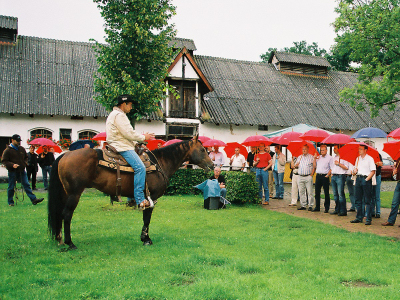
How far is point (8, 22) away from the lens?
25.6 m

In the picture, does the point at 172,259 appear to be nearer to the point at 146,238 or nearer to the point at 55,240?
the point at 146,238

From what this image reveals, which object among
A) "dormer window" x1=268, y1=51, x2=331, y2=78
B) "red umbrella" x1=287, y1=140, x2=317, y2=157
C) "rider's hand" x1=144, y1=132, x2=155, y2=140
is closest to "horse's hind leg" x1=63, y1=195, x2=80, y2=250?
"rider's hand" x1=144, y1=132, x2=155, y2=140

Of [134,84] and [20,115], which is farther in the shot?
[20,115]

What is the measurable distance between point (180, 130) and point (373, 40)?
13238 mm

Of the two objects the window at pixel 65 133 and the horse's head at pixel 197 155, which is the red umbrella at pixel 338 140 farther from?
the window at pixel 65 133

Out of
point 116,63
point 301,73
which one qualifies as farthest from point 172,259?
point 301,73

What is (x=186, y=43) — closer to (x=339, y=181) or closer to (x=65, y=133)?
(x=65, y=133)

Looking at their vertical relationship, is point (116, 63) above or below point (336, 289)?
above

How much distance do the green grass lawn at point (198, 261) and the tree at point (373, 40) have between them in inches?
451

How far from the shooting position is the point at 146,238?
6.94 metres

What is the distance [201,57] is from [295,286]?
28629 millimetres

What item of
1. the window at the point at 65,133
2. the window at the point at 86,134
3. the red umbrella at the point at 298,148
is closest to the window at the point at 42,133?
the window at the point at 65,133

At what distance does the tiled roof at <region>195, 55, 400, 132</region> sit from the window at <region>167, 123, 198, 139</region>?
172cm

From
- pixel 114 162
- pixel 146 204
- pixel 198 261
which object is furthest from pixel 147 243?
pixel 114 162
